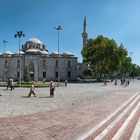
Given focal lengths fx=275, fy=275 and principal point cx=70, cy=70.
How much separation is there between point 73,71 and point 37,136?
81.8 metres

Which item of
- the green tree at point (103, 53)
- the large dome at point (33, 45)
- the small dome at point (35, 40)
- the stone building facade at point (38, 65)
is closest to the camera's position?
the green tree at point (103, 53)

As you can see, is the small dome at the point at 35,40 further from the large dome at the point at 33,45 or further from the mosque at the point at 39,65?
the mosque at the point at 39,65

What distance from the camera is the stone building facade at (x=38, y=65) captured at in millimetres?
85625

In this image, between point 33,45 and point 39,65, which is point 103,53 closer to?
point 39,65

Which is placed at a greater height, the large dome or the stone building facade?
the large dome

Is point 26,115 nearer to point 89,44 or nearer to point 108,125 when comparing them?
point 108,125

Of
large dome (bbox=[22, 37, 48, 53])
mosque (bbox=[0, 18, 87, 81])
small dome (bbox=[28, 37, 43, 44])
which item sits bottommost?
mosque (bbox=[0, 18, 87, 81])

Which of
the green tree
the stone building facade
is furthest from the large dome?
the green tree

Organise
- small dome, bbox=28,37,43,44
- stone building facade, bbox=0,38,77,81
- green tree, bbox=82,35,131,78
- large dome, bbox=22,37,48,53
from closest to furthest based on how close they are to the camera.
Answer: green tree, bbox=82,35,131,78
stone building facade, bbox=0,38,77,81
large dome, bbox=22,37,48,53
small dome, bbox=28,37,43,44

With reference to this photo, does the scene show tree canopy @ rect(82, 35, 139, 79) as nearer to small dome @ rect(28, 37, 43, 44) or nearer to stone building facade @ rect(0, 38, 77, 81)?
stone building facade @ rect(0, 38, 77, 81)

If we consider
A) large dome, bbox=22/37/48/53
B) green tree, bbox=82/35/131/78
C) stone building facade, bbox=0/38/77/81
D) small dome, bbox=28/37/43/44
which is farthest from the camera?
small dome, bbox=28/37/43/44

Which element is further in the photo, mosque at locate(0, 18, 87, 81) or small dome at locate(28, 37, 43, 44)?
small dome at locate(28, 37, 43, 44)

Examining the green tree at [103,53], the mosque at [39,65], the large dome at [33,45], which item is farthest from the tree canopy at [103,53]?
the large dome at [33,45]

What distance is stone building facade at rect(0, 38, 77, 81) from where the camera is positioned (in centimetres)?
8562
